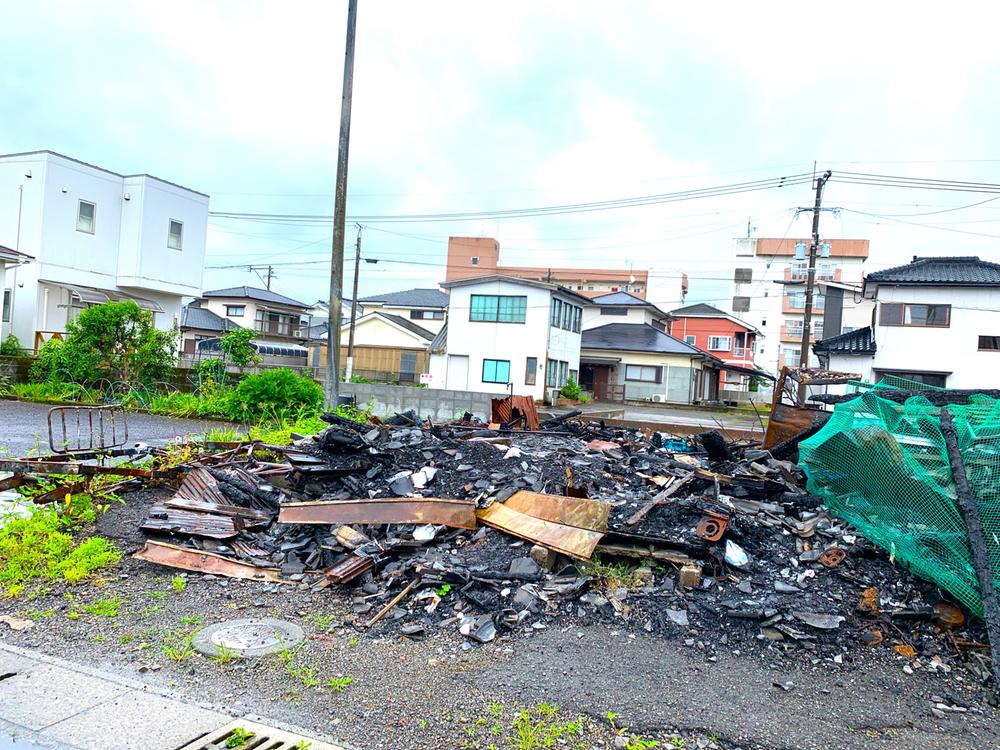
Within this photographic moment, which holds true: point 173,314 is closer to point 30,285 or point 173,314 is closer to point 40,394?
point 30,285

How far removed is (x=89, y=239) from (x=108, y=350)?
8.85 metres

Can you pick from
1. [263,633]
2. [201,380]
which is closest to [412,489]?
[263,633]

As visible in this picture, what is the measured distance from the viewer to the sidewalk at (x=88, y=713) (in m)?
3.03

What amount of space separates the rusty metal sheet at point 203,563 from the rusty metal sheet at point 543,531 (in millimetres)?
1837

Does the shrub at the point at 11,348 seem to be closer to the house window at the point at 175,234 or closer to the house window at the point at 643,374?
the house window at the point at 175,234

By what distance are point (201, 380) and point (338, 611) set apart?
46.4 ft

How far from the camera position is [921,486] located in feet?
15.2

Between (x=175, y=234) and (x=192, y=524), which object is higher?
(x=175, y=234)

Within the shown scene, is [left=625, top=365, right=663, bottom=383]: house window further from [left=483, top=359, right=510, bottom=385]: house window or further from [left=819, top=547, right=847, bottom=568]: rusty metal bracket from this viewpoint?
[left=819, top=547, right=847, bottom=568]: rusty metal bracket

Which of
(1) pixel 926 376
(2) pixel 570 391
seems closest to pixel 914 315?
(1) pixel 926 376

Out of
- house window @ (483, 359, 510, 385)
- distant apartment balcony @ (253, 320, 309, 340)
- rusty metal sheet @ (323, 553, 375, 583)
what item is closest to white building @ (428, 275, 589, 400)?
house window @ (483, 359, 510, 385)

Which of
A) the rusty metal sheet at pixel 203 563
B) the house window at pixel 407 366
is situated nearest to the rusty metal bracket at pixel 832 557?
the rusty metal sheet at pixel 203 563

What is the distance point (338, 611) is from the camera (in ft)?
15.6

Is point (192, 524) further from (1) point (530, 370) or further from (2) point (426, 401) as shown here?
(1) point (530, 370)
